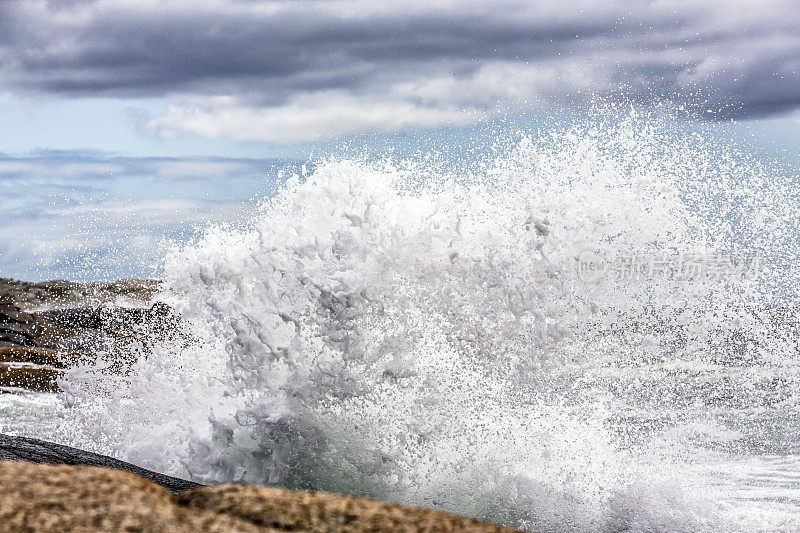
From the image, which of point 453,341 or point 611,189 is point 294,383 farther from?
point 611,189

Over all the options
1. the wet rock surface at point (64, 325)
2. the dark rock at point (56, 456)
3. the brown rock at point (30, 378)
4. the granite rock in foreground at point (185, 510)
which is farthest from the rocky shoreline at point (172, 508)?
the brown rock at point (30, 378)

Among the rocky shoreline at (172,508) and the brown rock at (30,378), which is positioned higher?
the rocky shoreline at (172,508)

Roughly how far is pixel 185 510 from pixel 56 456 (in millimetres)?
4589

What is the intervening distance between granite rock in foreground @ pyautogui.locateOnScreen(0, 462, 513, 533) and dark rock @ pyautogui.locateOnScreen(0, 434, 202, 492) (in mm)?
3540

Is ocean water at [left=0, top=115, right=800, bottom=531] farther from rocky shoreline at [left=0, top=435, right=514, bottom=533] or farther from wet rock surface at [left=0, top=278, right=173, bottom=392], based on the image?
rocky shoreline at [left=0, top=435, right=514, bottom=533]

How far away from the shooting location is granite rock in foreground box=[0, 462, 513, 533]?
3.26 metres

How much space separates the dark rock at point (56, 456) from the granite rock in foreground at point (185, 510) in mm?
3540

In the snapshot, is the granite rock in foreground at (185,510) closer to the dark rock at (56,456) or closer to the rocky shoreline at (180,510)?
the rocky shoreline at (180,510)

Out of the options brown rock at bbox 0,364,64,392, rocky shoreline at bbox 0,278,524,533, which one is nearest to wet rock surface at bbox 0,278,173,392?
brown rock at bbox 0,364,64,392

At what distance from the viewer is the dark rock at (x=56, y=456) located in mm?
7062

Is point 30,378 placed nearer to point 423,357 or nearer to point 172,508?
point 423,357

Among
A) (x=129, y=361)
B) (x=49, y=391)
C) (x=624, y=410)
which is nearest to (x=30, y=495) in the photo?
(x=129, y=361)

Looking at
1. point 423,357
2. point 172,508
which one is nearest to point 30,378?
point 423,357

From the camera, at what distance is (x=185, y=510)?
3400mm
